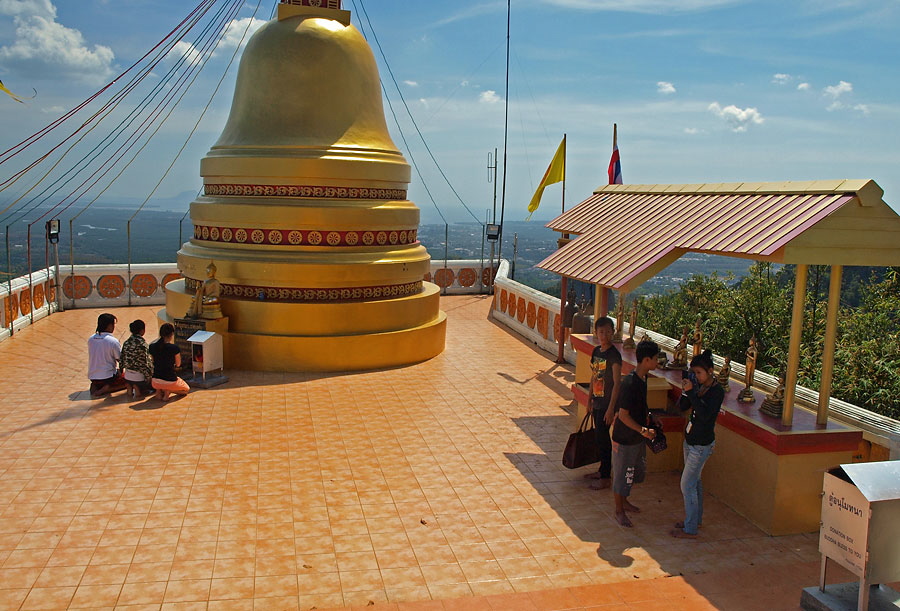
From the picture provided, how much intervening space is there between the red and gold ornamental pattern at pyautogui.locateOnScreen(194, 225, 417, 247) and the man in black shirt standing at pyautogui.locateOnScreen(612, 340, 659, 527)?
7392 mm

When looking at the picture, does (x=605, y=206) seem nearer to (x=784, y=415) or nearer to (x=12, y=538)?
(x=784, y=415)

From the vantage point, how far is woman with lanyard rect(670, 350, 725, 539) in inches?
271

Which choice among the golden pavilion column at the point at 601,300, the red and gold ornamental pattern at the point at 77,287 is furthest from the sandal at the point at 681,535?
the red and gold ornamental pattern at the point at 77,287

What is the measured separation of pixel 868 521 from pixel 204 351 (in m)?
9.49

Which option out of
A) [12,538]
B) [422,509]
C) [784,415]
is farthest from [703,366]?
[12,538]

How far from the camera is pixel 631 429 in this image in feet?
23.9

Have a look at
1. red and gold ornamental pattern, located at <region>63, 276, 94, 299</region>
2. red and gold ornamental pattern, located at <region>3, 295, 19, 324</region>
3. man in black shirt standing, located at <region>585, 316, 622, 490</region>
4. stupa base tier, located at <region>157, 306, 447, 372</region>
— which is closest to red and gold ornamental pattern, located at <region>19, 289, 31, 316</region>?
red and gold ornamental pattern, located at <region>3, 295, 19, 324</region>

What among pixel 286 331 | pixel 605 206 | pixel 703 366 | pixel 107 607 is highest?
pixel 605 206

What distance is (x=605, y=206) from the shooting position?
11.4 meters

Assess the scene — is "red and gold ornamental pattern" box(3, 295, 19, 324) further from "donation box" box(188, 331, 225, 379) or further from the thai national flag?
the thai national flag

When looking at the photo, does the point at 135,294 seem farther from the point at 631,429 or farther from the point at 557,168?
the point at 631,429

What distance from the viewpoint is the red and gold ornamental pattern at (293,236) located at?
43.7ft

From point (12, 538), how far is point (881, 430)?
8161 mm

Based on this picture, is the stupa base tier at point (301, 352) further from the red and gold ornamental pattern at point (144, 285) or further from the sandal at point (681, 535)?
the red and gold ornamental pattern at point (144, 285)
